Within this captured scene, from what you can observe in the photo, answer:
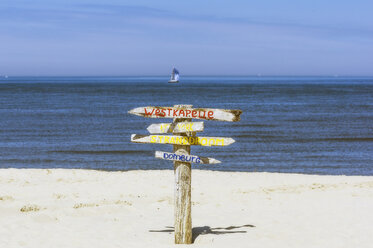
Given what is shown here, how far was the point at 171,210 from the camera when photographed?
11641 millimetres

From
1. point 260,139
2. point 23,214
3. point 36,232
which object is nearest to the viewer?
point 36,232

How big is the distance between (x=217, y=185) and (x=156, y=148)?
11248mm

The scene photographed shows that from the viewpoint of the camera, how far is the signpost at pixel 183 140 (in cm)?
850

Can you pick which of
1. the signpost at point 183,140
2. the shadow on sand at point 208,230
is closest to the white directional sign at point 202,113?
the signpost at point 183,140

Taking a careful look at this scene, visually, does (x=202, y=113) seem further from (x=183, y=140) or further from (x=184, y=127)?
(x=183, y=140)

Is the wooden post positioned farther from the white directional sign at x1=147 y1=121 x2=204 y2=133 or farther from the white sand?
the white sand

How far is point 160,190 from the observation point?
46.1 ft

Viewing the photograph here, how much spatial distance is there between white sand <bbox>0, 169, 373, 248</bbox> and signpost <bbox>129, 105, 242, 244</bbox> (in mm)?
507

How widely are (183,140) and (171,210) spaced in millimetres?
3498

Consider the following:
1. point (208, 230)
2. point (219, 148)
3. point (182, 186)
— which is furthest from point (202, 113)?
point (219, 148)

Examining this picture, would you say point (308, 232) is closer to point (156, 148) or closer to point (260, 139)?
point (156, 148)

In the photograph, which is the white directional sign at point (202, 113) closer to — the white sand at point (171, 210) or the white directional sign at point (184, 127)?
the white directional sign at point (184, 127)

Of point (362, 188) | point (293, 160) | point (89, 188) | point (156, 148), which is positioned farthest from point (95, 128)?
point (362, 188)

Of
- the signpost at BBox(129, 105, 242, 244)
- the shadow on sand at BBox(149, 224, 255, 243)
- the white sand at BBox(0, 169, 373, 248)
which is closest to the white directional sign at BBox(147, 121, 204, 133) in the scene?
the signpost at BBox(129, 105, 242, 244)
